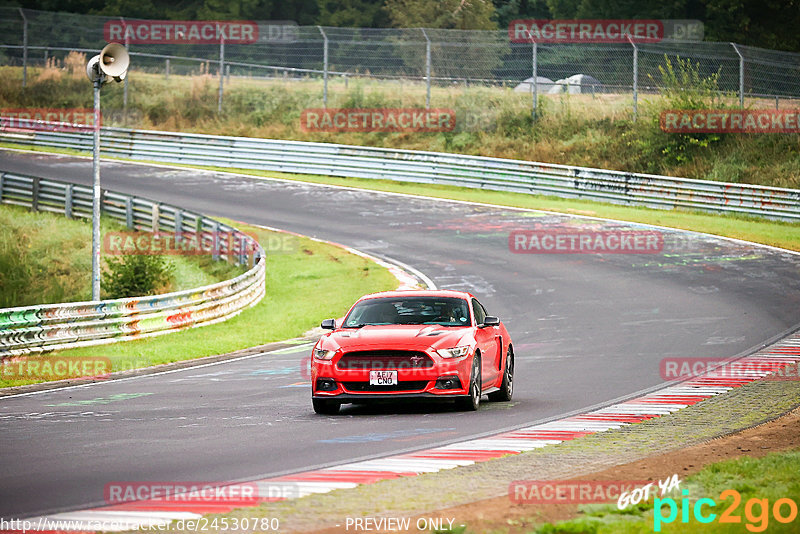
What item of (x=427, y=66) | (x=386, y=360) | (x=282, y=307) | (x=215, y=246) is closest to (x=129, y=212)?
(x=215, y=246)

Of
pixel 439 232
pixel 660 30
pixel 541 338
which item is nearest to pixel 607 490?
pixel 541 338

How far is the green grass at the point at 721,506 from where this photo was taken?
680 centimetres

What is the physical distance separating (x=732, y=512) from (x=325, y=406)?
6474mm

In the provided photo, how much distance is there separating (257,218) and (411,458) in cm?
2747

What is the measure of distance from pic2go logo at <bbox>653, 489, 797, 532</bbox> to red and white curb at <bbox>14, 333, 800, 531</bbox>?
232 centimetres

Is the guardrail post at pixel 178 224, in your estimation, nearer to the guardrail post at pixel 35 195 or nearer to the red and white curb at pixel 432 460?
the guardrail post at pixel 35 195

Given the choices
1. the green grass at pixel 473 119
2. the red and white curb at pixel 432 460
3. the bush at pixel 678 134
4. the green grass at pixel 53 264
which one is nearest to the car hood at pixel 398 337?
the red and white curb at pixel 432 460

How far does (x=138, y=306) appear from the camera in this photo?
21250 mm

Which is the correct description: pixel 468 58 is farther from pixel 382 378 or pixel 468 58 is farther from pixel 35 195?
pixel 382 378

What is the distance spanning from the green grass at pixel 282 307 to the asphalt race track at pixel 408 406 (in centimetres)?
126

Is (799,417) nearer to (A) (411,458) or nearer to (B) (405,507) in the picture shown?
(A) (411,458)

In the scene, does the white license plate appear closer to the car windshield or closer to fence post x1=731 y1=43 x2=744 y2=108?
the car windshield

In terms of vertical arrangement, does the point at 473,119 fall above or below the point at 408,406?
above

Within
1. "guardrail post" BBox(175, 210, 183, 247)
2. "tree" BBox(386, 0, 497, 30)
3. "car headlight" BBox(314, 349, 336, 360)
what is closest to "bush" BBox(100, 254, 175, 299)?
"guardrail post" BBox(175, 210, 183, 247)
